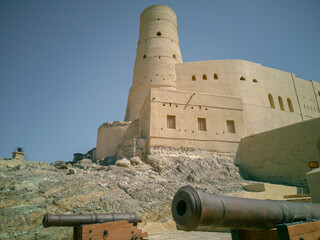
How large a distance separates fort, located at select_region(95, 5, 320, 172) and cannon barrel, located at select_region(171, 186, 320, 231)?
1075cm

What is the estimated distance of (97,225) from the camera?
4.59 m

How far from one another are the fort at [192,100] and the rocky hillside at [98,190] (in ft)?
6.64

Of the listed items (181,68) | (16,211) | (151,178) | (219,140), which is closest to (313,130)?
(219,140)

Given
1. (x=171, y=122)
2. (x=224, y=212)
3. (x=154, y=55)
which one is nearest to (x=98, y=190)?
(x=171, y=122)

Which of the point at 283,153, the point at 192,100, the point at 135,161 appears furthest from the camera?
the point at 192,100

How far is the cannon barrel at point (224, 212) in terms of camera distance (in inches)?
97.6

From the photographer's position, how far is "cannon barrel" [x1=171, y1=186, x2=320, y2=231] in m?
2.48

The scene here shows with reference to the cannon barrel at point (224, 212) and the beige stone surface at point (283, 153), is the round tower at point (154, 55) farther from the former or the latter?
the cannon barrel at point (224, 212)

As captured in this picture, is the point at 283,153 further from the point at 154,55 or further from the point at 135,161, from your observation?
the point at 154,55

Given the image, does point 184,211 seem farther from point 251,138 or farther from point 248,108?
point 248,108

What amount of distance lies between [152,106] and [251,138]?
633 centimetres

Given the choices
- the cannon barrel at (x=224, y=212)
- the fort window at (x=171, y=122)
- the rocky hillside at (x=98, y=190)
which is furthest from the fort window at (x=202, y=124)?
the cannon barrel at (x=224, y=212)

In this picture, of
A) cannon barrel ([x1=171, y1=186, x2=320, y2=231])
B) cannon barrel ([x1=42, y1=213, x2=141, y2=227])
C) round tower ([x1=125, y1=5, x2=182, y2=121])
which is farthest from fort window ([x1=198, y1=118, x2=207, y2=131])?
cannon barrel ([x1=171, y1=186, x2=320, y2=231])

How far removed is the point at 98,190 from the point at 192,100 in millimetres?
8628
